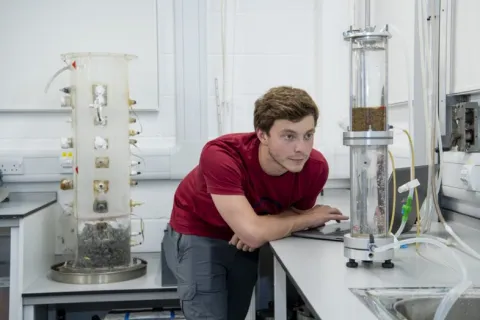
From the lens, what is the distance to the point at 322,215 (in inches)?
70.0

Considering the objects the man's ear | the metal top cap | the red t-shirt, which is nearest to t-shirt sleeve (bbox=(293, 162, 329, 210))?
the red t-shirt

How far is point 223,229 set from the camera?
193cm

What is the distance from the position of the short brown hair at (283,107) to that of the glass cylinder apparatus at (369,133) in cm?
34

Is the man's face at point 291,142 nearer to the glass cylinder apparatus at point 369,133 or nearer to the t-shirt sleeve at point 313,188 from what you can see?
the t-shirt sleeve at point 313,188

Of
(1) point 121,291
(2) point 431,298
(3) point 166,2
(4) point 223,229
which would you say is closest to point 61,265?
(1) point 121,291

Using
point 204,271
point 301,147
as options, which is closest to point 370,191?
point 301,147

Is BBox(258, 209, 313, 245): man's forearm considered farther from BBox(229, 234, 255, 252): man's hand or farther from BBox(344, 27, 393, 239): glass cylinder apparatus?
BBox(344, 27, 393, 239): glass cylinder apparatus

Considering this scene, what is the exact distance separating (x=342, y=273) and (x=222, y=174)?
57cm

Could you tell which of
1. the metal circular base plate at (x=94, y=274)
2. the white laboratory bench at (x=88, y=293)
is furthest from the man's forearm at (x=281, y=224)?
the metal circular base plate at (x=94, y=274)

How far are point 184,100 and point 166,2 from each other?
50 cm

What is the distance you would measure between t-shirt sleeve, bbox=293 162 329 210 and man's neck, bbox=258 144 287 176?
12 cm

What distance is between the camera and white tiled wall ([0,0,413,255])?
108 inches

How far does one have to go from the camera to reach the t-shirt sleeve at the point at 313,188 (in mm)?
1853

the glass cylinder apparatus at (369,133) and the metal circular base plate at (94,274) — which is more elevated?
the glass cylinder apparatus at (369,133)
